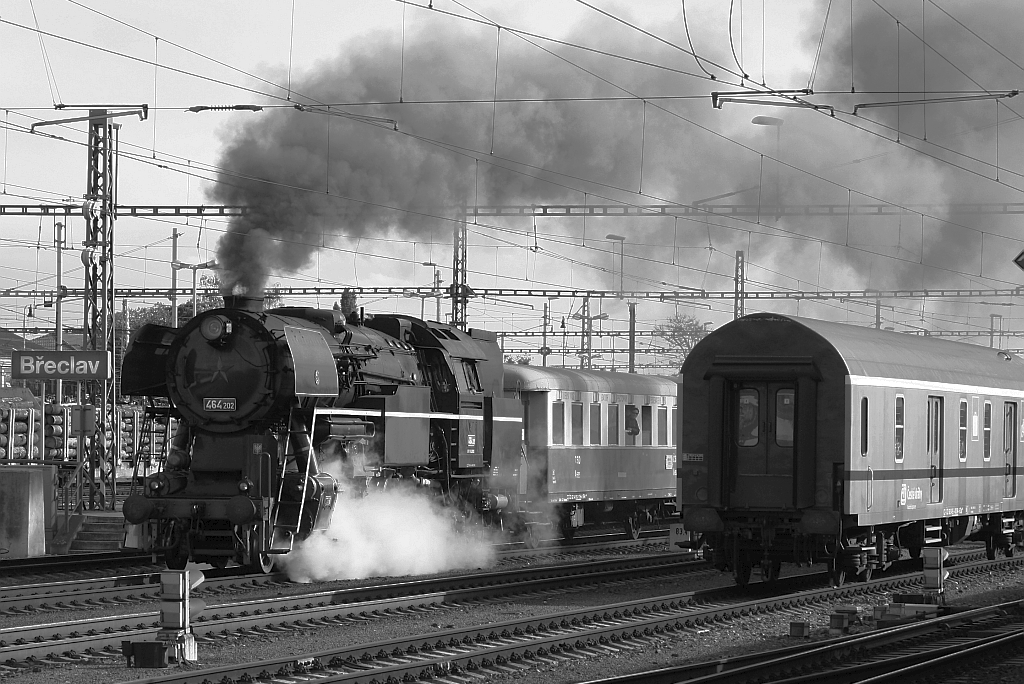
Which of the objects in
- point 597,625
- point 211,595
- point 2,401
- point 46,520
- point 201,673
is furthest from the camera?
point 2,401

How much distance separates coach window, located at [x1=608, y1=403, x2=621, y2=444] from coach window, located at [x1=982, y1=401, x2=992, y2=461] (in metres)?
7.51

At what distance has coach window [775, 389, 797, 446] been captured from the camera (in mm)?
15922

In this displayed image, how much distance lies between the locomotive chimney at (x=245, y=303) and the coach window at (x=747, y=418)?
630cm

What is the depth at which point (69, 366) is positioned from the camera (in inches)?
917

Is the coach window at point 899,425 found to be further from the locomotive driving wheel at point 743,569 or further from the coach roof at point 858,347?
the locomotive driving wheel at point 743,569

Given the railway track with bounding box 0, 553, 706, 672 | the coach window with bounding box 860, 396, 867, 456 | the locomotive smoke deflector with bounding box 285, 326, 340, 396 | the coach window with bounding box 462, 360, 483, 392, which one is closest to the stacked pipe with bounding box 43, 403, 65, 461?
the coach window with bounding box 462, 360, 483, 392

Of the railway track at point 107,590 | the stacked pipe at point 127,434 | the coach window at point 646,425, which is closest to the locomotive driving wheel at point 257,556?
the railway track at point 107,590

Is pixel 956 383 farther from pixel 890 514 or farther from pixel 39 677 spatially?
pixel 39 677

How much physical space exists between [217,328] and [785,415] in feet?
23.5

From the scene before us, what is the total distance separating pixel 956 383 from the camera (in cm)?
1892

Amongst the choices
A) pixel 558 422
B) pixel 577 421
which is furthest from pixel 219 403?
pixel 577 421

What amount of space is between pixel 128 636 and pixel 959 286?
138 ft

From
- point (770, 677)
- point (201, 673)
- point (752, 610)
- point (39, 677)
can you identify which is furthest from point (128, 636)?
point (752, 610)

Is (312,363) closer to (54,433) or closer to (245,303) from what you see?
(245,303)
